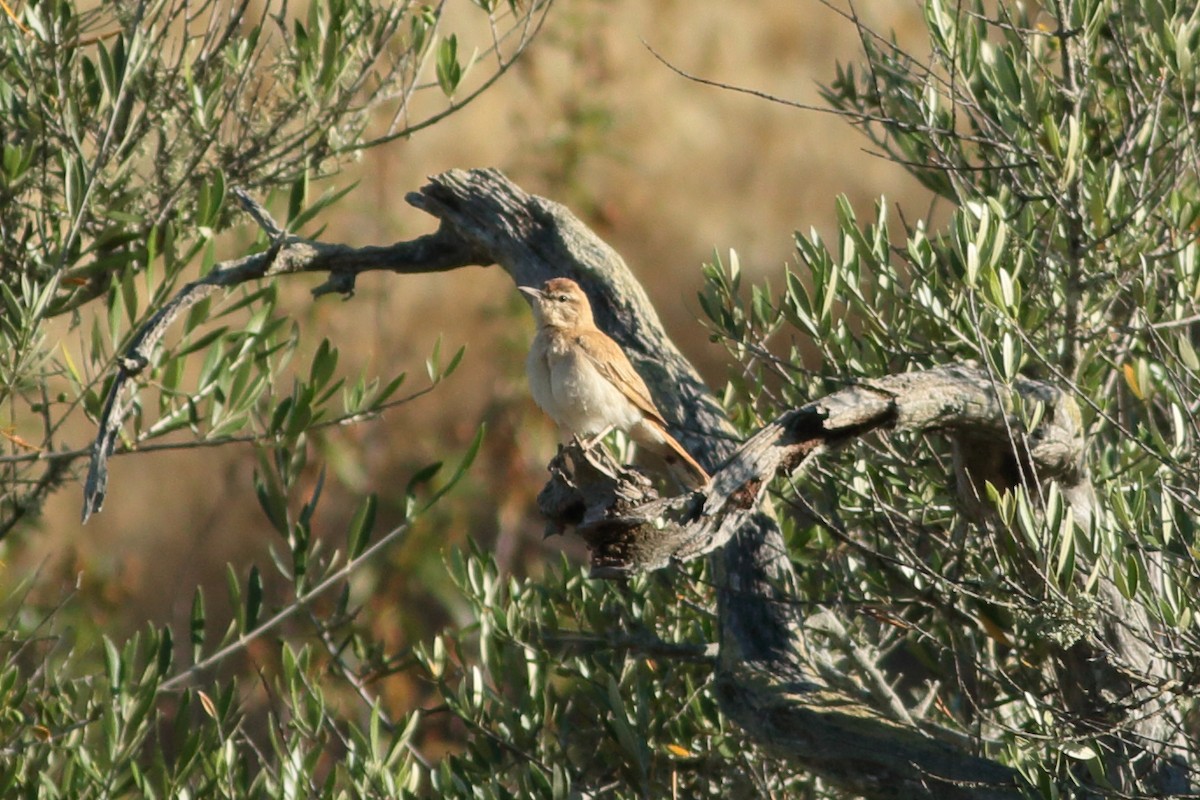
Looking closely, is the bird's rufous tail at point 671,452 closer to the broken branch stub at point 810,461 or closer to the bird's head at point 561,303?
the bird's head at point 561,303

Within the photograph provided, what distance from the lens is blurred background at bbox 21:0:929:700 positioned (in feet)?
30.2

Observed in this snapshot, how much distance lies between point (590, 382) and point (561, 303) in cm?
26

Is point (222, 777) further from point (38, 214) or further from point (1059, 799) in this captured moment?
point (1059, 799)

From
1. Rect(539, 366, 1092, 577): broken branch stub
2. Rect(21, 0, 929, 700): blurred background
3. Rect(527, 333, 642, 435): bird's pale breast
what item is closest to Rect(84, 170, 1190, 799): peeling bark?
Rect(539, 366, 1092, 577): broken branch stub

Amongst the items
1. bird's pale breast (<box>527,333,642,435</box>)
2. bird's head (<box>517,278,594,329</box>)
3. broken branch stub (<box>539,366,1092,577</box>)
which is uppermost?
bird's head (<box>517,278,594,329</box>)

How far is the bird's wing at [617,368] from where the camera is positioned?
3.96 metres

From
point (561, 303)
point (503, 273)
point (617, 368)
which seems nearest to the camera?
point (617, 368)

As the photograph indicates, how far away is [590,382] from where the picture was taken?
4082 millimetres

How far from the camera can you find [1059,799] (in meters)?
2.77

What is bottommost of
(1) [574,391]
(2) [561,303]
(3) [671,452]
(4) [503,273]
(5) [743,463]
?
(5) [743,463]

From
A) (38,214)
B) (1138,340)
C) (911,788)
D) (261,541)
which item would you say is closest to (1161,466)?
(1138,340)

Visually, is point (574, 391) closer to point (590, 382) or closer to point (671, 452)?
point (590, 382)

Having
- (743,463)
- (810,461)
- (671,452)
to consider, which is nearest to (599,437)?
(671,452)

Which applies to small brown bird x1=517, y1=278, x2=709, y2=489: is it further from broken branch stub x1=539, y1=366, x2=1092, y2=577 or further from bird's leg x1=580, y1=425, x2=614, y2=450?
broken branch stub x1=539, y1=366, x2=1092, y2=577
